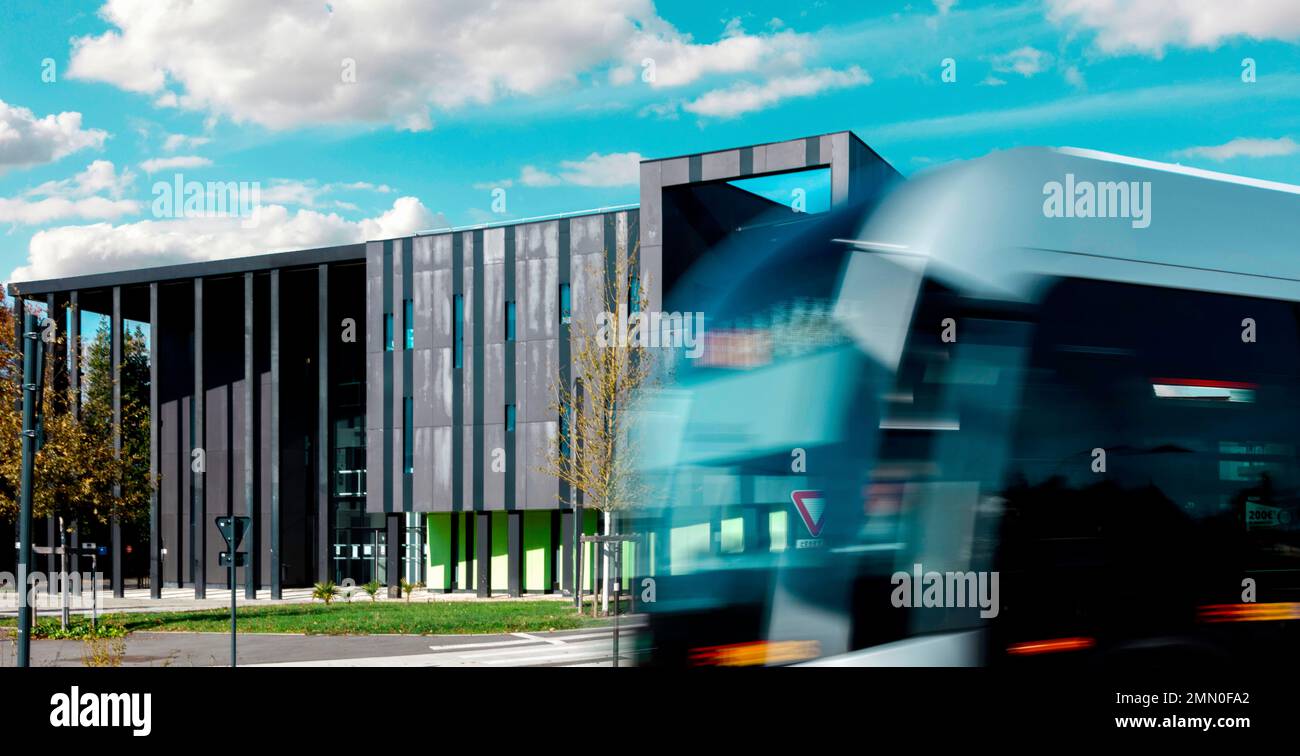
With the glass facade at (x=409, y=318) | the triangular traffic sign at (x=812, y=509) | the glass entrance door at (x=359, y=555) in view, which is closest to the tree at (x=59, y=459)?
the glass facade at (x=409, y=318)

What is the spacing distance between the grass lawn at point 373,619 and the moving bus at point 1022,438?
1813 cm

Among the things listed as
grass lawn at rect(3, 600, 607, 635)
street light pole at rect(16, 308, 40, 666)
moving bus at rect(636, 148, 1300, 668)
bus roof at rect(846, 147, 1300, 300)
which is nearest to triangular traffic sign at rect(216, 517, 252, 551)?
street light pole at rect(16, 308, 40, 666)

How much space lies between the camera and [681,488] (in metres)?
7.64

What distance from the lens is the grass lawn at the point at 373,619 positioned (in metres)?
24.4

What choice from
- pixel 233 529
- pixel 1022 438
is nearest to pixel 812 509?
pixel 1022 438

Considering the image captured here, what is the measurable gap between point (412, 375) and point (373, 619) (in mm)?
13991

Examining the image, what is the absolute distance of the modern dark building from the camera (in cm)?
3500

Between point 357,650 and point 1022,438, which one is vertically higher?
point 1022,438

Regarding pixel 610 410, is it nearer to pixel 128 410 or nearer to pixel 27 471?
pixel 27 471

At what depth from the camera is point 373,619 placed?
26.9 m

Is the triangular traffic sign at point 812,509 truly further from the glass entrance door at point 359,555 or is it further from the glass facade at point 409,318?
the glass entrance door at point 359,555
